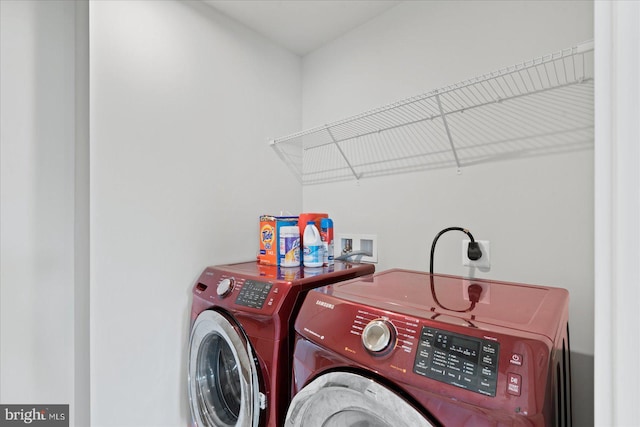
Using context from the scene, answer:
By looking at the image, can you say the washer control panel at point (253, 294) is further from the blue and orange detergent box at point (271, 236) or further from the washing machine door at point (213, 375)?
the blue and orange detergent box at point (271, 236)

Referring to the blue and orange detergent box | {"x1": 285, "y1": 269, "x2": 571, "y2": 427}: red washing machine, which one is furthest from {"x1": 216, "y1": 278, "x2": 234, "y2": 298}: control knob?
{"x1": 285, "y1": 269, "x2": 571, "y2": 427}: red washing machine

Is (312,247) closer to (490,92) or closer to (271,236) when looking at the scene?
(271,236)

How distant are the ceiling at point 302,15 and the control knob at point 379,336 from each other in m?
1.77

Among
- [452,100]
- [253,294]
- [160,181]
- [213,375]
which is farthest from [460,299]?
[160,181]

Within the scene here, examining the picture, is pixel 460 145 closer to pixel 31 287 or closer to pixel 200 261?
pixel 200 261

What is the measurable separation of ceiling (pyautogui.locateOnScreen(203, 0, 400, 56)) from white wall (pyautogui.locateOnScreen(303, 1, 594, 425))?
0.08 metres

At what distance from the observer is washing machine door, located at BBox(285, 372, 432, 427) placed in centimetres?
74

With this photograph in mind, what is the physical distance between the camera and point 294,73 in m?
2.29

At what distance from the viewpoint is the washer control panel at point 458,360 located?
660 millimetres

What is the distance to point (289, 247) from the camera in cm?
167

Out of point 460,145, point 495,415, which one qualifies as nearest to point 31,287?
point 495,415
